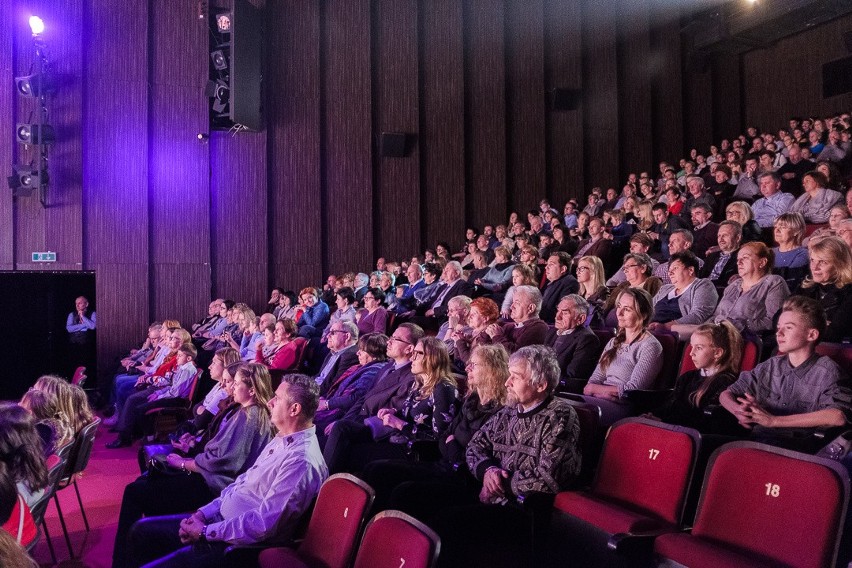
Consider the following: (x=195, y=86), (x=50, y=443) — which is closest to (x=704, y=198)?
(x=50, y=443)

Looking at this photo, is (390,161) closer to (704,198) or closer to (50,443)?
(704,198)

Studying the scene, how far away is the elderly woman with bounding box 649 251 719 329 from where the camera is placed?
3.85 metres

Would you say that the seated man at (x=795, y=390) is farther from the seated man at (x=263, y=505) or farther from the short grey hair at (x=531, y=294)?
the short grey hair at (x=531, y=294)

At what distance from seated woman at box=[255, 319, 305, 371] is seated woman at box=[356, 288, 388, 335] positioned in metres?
0.72

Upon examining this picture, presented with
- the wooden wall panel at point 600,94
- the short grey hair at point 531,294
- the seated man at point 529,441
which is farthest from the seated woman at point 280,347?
the wooden wall panel at point 600,94

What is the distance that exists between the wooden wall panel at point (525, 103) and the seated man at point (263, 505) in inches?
316

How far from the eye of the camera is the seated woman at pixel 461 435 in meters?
2.80

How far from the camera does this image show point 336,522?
6.86ft

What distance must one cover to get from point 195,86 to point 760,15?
7.83 metres

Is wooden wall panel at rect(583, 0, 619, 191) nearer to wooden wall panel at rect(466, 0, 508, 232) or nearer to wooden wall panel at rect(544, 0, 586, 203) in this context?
wooden wall panel at rect(544, 0, 586, 203)

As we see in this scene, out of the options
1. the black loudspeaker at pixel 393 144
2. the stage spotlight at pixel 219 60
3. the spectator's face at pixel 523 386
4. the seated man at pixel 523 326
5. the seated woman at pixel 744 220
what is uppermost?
the stage spotlight at pixel 219 60

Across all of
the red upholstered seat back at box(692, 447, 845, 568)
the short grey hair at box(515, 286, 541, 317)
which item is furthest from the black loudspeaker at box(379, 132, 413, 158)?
the red upholstered seat back at box(692, 447, 845, 568)

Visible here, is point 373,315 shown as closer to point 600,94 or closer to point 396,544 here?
point 396,544

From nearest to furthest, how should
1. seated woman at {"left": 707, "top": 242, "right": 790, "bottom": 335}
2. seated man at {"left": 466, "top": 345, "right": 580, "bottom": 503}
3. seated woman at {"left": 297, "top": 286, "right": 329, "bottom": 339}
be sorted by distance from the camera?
1. seated man at {"left": 466, "top": 345, "right": 580, "bottom": 503}
2. seated woman at {"left": 707, "top": 242, "right": 790, "bottom": 335}
3. seated woman at {"left": 297, "top": 286, "right": 329, "bottom": 339}
